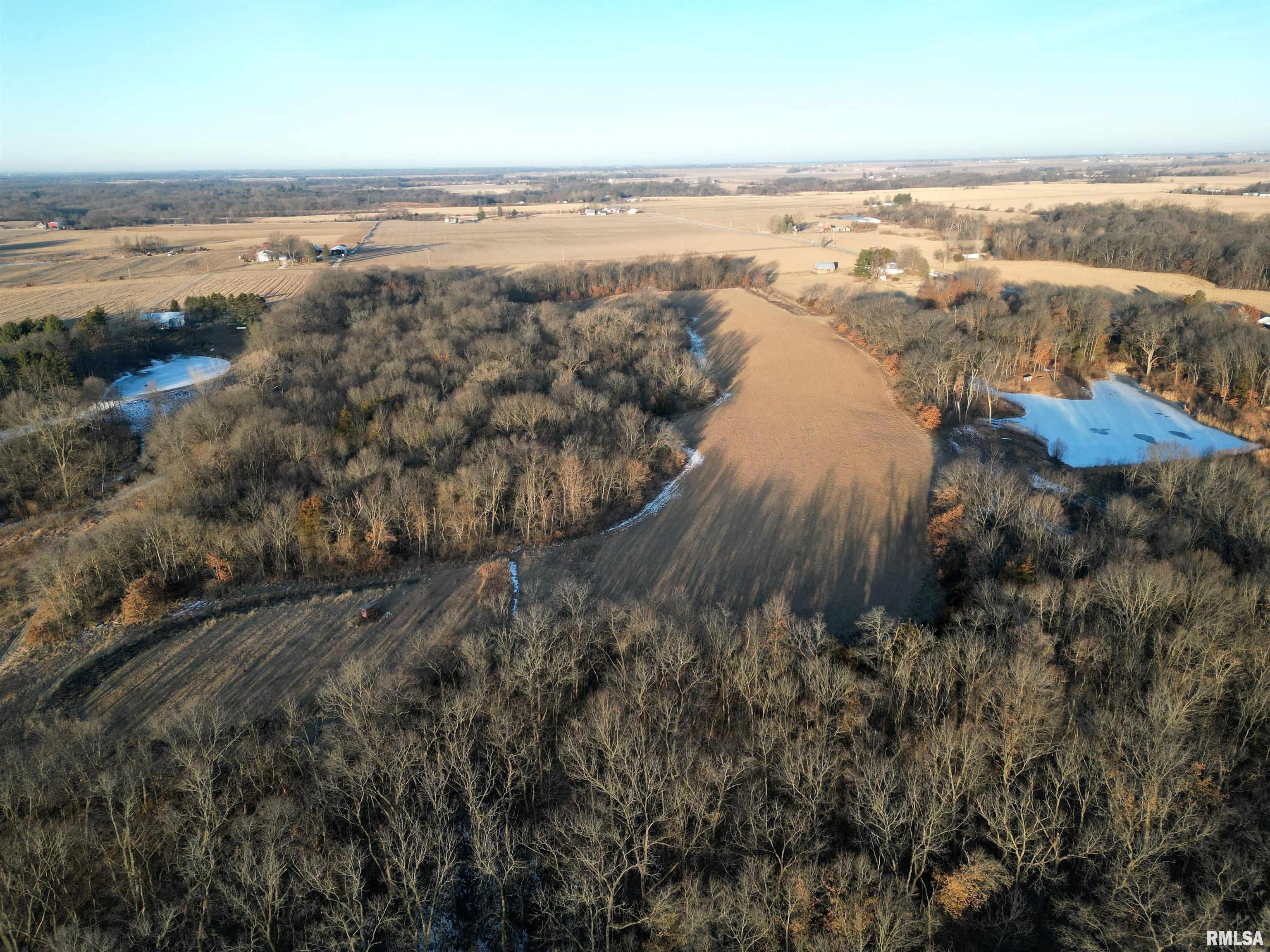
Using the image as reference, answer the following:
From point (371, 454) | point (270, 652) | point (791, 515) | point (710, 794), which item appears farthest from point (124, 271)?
point (710, 794)

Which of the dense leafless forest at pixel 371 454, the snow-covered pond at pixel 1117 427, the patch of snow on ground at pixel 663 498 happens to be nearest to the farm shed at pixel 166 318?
the dense leafless forest at pixel 371 454

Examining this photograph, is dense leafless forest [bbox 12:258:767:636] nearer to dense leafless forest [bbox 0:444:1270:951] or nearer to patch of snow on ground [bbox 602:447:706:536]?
patch of snow on ground [bbox 602:447:706:536]

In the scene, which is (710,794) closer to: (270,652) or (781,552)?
(781,552)

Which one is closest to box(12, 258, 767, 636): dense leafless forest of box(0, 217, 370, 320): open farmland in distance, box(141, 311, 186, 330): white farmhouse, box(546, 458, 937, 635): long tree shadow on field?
box(546, 458, 937, 635): long tree shadow on field

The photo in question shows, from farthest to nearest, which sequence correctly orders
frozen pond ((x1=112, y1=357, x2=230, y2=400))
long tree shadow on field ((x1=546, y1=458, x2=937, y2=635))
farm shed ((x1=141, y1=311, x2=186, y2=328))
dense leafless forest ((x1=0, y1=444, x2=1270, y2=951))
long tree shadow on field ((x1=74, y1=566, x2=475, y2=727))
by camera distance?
farm shed ((x1=141, y1=311, x2=186, y2=328))
frozen pond ((x1=112, y1=357, x2=230, y2=400))
long tree shadow on field ((x1=546, y1=458, x2=937, y2=635))
long tree shadow on field ((x1=74, y1=566, x2=475, y2=727))
dense leafless forest ((x1=0, y1=444, x2=1270, y2=951))

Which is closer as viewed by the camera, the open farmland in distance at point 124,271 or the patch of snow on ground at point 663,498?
the patch of snow on ground at point 663,498

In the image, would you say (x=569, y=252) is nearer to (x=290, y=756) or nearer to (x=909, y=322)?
(x=909, y=322)

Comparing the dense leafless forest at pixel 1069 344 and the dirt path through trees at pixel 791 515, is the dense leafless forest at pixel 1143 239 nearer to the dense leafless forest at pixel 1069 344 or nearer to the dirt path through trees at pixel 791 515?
the dense leafless forest at pixel 1069 344
